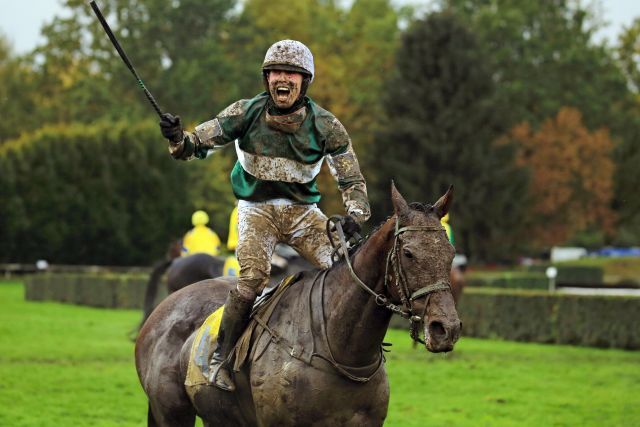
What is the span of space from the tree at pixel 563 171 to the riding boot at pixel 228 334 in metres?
49.7

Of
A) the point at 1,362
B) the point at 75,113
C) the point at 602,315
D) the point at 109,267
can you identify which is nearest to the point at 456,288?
the point at 602,315

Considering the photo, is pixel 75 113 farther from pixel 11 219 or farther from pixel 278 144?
pixel 278 144

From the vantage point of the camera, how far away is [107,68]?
6444cm

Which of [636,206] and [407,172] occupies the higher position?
[407,172]

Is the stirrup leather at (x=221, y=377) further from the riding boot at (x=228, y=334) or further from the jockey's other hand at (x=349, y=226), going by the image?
the jockey's other hand at (x=349, y=226)

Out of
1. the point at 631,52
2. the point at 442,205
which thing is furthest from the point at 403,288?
the point at 631,52

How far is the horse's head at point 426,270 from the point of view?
522 cm

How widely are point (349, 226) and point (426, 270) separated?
0.83 m

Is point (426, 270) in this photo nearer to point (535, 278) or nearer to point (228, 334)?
point (228, 334)

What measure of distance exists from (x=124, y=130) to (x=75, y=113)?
15402 millimetres

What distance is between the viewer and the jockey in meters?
6.28

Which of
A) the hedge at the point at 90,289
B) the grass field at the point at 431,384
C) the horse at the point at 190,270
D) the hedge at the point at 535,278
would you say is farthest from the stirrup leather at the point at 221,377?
the hedge at the point at 535,278

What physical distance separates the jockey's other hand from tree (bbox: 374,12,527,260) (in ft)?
142

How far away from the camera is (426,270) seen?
541cm
